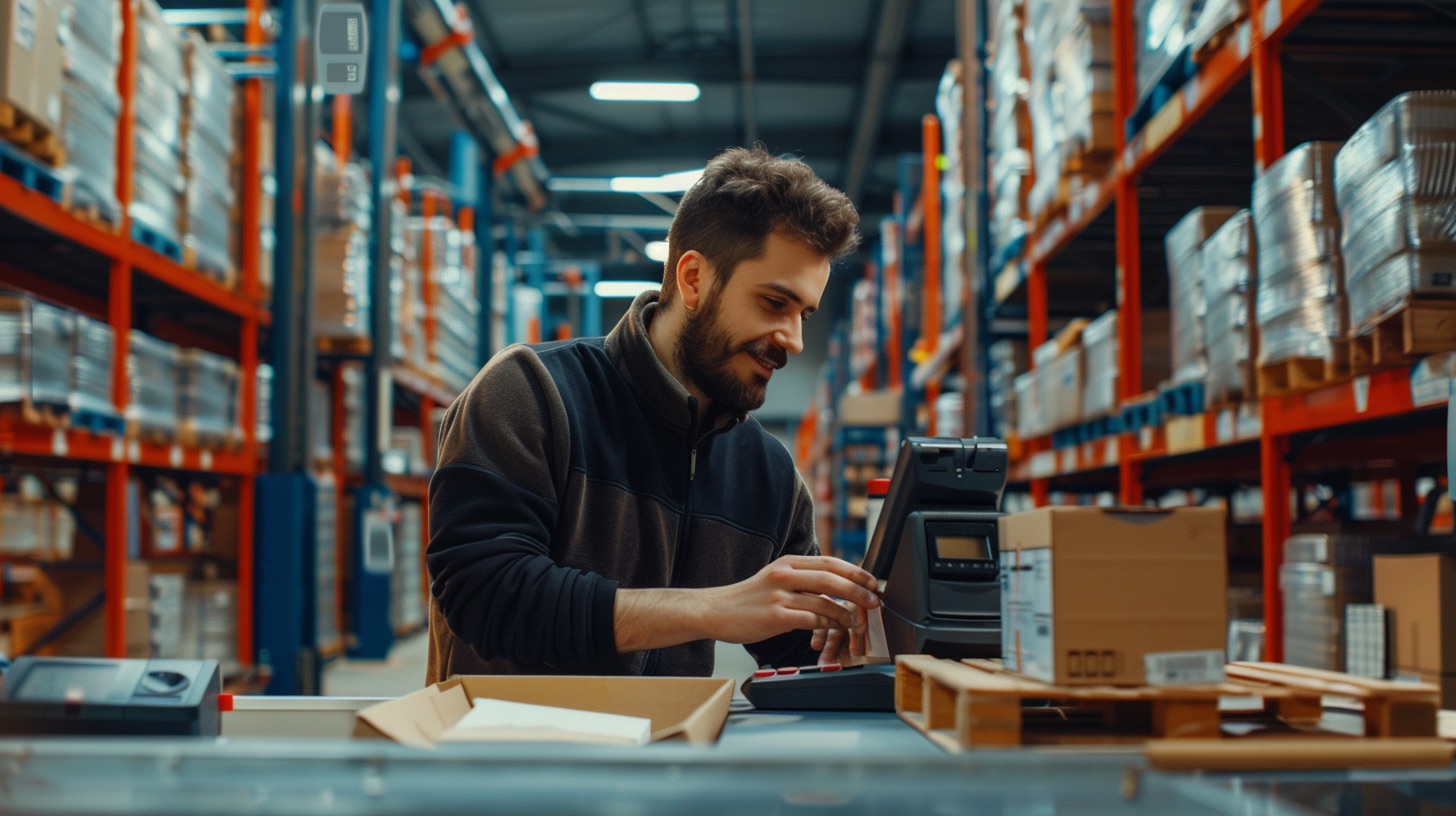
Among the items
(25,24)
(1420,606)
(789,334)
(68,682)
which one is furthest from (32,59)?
(1420,606)

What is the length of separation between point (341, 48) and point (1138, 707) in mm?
2306

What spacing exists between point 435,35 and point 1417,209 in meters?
8.22

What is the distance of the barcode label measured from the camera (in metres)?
1.28

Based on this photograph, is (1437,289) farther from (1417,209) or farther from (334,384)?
(334,384)

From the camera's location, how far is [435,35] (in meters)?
9.37

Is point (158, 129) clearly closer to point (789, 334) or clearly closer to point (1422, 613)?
point (789, 334)

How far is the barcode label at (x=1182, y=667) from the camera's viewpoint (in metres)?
1.28

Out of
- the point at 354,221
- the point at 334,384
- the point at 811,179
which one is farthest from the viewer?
the point at 334,384

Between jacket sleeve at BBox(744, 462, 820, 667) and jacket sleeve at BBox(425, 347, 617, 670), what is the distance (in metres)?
0.46

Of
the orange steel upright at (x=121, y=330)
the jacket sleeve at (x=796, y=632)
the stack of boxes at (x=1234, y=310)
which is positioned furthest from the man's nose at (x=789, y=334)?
the orange steel upright at (x=121, y=330)

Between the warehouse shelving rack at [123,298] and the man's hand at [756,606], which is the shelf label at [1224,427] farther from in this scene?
the warehouse shelving rack at [123,298]

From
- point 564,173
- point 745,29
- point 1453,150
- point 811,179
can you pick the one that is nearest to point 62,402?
point 811,179

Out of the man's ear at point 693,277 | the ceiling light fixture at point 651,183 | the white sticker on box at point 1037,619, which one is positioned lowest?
the white sticker on box at point 1037,619

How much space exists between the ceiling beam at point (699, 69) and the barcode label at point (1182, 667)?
12890 mm
